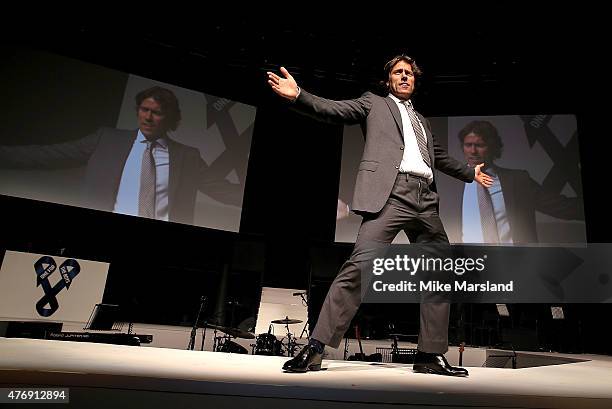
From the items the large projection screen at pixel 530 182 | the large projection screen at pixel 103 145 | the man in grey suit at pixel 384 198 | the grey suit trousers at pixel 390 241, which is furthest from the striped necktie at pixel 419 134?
the large projection screen at pixel 103 145

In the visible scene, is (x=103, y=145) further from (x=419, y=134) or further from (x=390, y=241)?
(x=390, y=241)

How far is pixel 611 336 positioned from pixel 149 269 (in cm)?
681

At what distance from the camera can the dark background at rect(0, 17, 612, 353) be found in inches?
211

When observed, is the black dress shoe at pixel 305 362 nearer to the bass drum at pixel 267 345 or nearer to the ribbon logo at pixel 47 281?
the bass drum at pixel 267 345

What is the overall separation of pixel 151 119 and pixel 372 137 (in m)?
4.70

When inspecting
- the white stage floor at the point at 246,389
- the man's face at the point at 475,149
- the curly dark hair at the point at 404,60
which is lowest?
the white stage floor at the point at 246,389

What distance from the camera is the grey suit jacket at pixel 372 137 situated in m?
1.76

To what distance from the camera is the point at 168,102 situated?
600 centimetres

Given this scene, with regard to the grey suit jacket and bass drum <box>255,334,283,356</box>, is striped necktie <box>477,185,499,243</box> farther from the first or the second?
the grey suit jacket

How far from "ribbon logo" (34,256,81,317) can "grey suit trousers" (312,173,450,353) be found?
4962mm

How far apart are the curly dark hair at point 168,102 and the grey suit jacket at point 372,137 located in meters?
4.50

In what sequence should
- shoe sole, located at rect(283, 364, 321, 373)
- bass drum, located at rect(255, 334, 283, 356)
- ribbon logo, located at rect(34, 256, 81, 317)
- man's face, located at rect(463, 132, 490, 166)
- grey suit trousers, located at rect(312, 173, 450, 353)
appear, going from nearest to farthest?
shoe sole, located at rect(283, 364, 321, 373) < grey suit trousers, located at rect(312, 173, 450, 353) < ribbon logo, located at rect(34, 256, 81, 317) < bass drum, located at rect(255, 334, 283, 356) < man's face, located at rect(463, 132, 490, 166)

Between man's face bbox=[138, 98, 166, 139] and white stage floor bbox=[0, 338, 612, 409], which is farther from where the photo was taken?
man's face bbox=[138, 98, 166, 139]

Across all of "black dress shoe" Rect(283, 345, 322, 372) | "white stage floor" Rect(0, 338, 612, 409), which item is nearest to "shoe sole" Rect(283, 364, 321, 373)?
"black dress shoe" Rect(283, 345, 322, 372)
